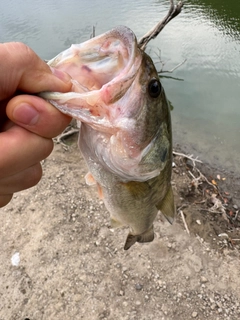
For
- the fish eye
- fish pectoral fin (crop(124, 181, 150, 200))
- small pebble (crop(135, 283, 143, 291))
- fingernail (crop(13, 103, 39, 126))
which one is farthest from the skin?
small pebble (crop(135, 283, 143, 291))

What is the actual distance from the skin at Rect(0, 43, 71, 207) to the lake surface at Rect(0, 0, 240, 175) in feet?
18.7

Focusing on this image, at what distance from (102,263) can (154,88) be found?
2917 millimetres

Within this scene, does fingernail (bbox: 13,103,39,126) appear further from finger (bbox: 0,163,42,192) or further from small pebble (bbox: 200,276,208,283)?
small pebble (bbox: 200,276,208,283)

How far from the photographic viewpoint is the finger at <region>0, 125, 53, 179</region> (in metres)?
1.34

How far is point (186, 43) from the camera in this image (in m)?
10.7

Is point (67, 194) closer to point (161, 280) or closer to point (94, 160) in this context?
point (161, 280)

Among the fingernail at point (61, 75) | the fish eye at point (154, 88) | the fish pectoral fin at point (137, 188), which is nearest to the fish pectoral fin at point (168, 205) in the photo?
the fish pectoral fin at point (137, 188)

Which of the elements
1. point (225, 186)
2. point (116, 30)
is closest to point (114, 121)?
point (116, 30)

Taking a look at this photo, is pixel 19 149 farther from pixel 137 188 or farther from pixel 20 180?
pixel 137 188

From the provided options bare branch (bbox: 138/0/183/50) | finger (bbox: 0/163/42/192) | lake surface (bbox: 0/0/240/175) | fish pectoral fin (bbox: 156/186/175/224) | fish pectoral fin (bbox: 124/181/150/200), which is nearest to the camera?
finger (bbox: 0/163/42/192)

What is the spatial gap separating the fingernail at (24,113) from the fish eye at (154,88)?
1.69 ft

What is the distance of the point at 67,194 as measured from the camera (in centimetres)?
471

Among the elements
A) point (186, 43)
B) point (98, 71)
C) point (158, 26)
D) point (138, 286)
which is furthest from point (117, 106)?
point (186, 43)

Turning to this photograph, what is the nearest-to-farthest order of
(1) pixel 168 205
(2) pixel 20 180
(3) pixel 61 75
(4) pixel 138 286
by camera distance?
(3) pixel 61 75
(2) pixel 20 180
(1) pixel 168 205
(4) pixel 138 286
